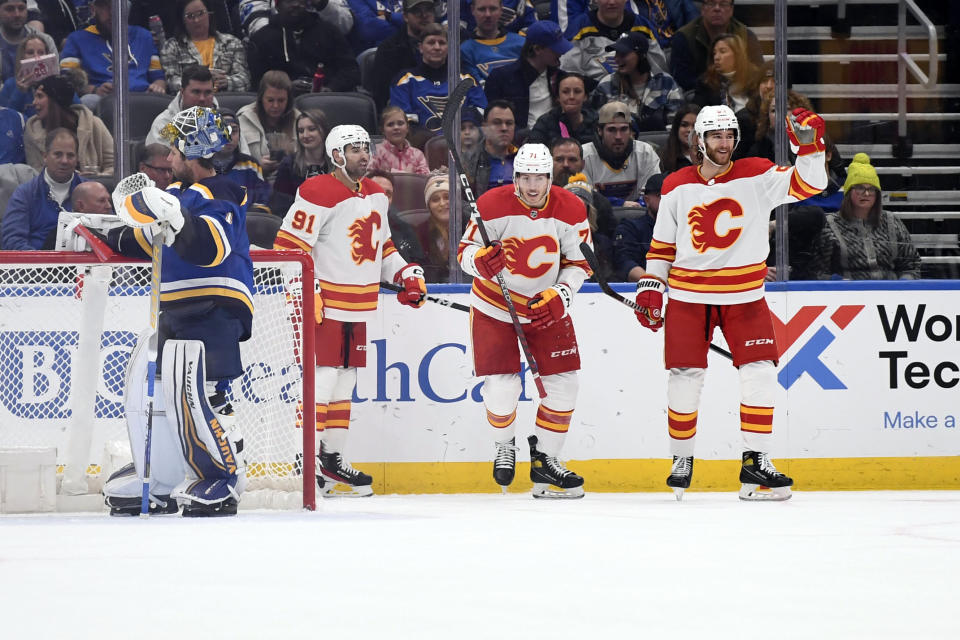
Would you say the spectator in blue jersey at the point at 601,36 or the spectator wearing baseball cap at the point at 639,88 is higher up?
the spectator in blue jersey at the point at 601,36

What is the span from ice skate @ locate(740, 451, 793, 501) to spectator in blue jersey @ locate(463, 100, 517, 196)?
1513mm

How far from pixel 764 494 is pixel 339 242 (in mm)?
1790

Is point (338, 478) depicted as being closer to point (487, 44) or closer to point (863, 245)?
point (487, 44)

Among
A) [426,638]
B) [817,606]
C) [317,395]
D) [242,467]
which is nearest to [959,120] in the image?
[317,395]

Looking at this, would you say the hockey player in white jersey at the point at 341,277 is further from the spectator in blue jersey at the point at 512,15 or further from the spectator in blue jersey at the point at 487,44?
the spectator in blue jersey at the point at 512,15

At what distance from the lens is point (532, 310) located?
4.88m

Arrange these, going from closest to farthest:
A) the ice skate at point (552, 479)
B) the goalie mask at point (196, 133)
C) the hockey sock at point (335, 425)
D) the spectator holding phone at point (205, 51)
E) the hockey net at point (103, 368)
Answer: the goalie mask at point (196, 133) → the hockey net at point (103, 368) → the ice skate at point (552, 479) → the hockey sock at point (335, 425) → the spectator holding phone at point (205, 51)

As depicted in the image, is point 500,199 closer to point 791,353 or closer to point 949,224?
point 791,353

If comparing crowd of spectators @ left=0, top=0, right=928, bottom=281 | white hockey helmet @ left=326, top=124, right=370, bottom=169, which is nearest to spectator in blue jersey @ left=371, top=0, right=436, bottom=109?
crowd of spectators @ left=0, top=0, right=928, bottom=281

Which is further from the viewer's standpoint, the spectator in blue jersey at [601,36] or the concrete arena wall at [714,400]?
the spectator in blue jersey at [601,36]

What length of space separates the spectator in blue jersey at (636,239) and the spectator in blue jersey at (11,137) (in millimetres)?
2366

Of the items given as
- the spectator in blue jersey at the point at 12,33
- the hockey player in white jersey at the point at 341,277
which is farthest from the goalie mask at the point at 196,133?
the spectator in blue jersey at the point at 12,33

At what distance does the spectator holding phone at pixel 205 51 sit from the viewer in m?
5.55

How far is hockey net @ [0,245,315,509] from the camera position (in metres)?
4.23
